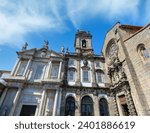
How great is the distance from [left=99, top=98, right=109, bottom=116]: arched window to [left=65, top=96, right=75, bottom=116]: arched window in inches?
166

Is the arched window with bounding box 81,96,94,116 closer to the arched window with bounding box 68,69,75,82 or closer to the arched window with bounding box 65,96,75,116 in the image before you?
the arched window with bounding box 65,96,75,116

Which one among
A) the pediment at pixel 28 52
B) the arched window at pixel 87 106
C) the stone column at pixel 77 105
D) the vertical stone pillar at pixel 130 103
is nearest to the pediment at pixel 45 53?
the pediment at pixel 28 52

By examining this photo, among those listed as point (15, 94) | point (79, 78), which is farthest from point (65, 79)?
point (15, 94)

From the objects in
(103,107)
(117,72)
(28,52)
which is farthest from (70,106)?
(28,52)

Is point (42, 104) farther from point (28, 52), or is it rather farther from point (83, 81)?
point (28, 52)

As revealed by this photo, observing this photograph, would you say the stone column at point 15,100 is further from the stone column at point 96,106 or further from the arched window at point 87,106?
the stone column at point 96,106

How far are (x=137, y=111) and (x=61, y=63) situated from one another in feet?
42.4

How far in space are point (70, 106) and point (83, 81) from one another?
4667 mm

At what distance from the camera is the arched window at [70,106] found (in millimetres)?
14357

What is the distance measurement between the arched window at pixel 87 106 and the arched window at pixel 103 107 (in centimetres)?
144

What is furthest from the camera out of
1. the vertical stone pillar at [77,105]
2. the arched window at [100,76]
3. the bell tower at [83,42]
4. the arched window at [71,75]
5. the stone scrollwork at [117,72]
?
the bell tower at [83,42]

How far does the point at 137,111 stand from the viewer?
10.4 meters

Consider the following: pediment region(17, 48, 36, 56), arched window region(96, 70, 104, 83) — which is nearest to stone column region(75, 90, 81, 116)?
arched window region(96, 70, 104, 83)

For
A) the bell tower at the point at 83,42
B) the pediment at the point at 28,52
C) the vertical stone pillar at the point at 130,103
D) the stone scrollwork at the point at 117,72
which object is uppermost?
the bell tower at the point at 83,42
